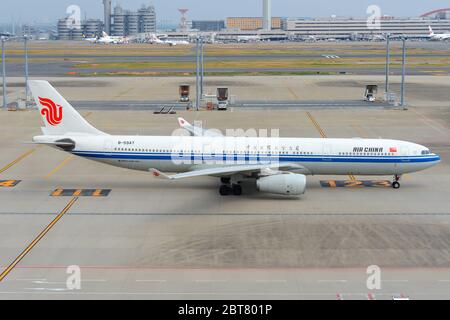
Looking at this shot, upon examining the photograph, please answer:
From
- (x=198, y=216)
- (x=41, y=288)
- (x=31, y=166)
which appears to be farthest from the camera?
(x=31, y=166)

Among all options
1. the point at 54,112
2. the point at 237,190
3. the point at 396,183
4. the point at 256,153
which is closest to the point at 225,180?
the point at 237,190

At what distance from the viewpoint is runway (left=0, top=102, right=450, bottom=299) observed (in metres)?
26.3

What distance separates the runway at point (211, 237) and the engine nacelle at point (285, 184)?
2.62 ft

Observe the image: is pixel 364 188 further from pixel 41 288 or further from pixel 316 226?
pixel 41 288

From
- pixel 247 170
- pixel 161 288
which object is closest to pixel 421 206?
pixel 247 170

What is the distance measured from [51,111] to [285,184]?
1668cm

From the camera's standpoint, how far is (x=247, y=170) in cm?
3991

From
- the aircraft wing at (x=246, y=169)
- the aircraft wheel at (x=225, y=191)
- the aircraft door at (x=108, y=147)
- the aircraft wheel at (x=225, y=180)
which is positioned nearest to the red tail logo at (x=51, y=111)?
the aircraft door at (x=108, y=147)

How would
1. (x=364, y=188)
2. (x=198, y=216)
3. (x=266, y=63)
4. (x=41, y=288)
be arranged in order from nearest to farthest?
(x=41, y=288)
(x=198, y=216)
(x=364, y=188)
(x=266, y=63)

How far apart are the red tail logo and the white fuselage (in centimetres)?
158

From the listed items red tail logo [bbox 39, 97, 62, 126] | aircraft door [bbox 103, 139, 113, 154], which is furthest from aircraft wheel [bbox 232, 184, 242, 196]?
red tail logo [bbox 39, 97, 62, 126]

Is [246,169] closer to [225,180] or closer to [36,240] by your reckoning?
[225,180]

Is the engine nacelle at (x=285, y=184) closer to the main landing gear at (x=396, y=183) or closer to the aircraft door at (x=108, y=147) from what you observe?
the main landing gear at (x=396, y=183)

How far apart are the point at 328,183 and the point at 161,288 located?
21.5 metres
